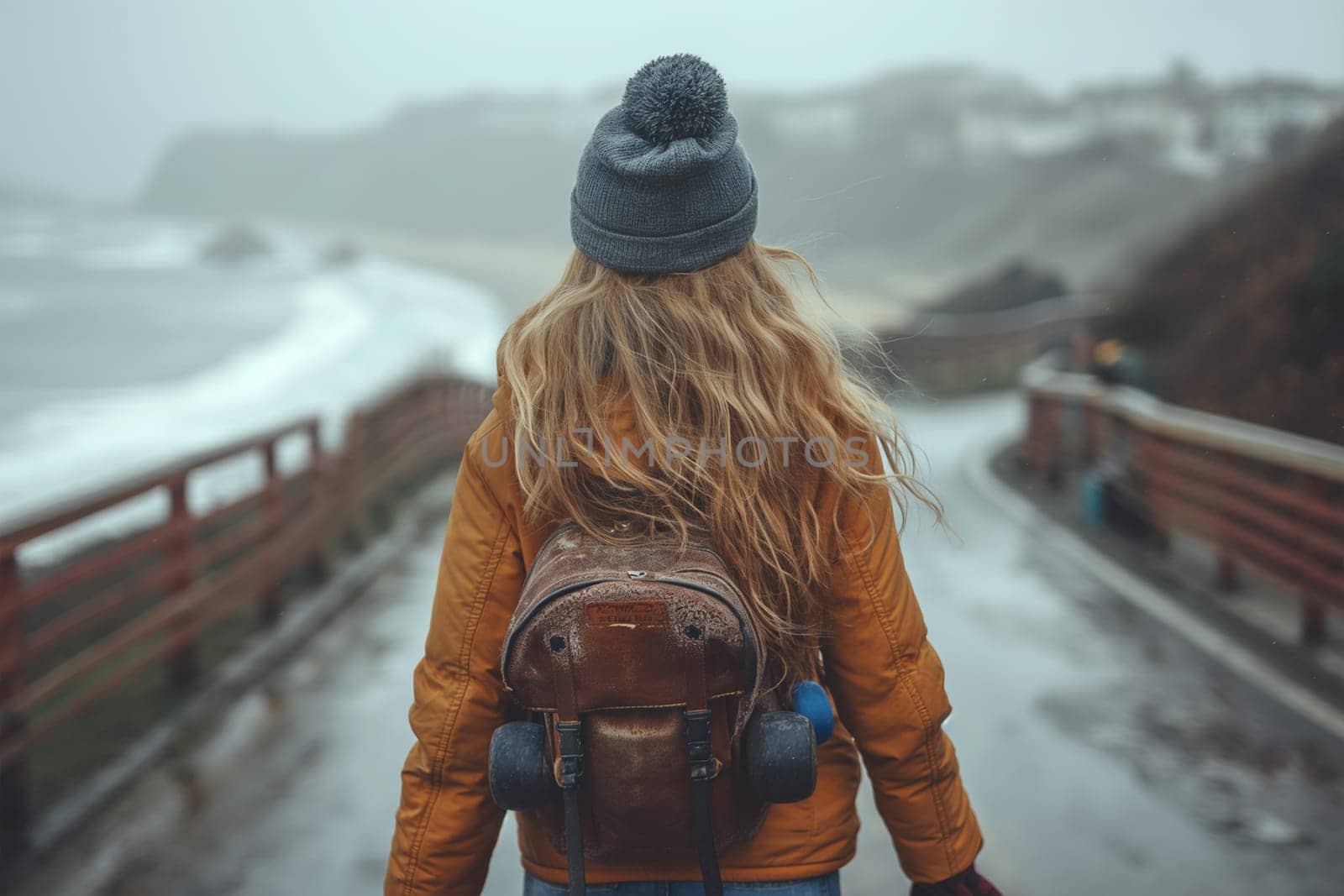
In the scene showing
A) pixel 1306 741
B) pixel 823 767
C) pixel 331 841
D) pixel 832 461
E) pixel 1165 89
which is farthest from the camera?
pixel 1165 89

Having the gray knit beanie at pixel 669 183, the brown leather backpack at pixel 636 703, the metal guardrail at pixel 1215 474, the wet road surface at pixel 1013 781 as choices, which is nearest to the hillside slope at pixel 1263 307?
the metal guardrail at pixel 1215 474

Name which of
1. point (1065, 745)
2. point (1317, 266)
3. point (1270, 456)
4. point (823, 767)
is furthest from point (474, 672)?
point (1317, 266)

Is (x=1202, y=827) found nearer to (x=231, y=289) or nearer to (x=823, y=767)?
(x=823, y=767)

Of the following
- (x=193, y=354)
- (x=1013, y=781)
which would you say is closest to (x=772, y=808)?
(x=1013, y=781)

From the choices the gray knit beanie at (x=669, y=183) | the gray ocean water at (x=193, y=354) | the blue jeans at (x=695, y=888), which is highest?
the gray knit beanie at (x=669, y=183)

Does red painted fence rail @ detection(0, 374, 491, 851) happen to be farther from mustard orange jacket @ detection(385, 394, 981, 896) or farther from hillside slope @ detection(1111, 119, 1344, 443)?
hillside slope @ detection(1111, 119, 1344, 443)

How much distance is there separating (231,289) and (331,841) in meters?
112

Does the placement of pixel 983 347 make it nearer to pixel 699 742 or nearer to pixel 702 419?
pixel 702 419

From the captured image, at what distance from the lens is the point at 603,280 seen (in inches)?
67.7

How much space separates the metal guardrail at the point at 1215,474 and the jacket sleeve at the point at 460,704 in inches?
208

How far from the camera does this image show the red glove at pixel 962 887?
1867 mm

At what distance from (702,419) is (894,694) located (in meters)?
0.49

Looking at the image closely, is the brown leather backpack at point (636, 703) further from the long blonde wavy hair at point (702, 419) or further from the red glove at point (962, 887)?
the red glove at point (962, 887)

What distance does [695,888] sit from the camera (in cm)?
173
